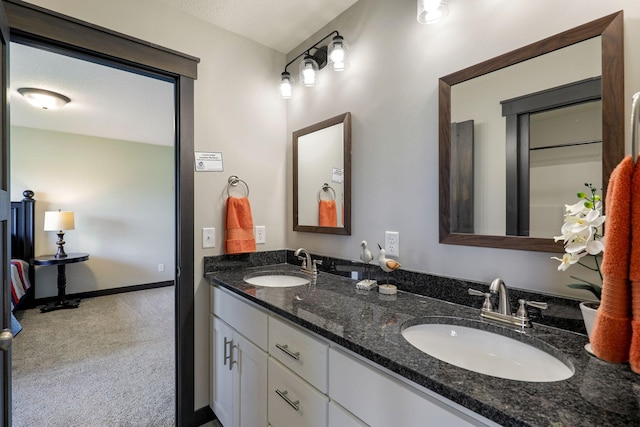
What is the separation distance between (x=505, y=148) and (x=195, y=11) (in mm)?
1812

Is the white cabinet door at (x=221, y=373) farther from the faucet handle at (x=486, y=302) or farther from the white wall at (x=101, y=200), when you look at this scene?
the white wall at (x=101, y=200)

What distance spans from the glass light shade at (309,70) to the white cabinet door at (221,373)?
150 cm

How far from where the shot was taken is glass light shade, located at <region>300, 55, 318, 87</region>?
1815 mm

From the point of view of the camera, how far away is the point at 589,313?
2.61 ft

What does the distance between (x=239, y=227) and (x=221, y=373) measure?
843 millimetres

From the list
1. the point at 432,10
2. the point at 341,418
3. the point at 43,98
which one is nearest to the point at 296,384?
the point at 341,418

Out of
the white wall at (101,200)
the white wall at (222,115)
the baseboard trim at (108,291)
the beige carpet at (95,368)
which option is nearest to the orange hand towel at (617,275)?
the white wall at (222,115)

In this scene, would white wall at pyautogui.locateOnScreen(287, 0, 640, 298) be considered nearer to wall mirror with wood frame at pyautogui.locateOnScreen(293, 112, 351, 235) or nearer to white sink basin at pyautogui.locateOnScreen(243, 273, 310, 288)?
wall mirror with wood frame at pyautogui.locateOnScreen(293, 112, 351, 235)

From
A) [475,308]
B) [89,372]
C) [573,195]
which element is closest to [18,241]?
[89,372]

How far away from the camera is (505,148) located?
1.10 m

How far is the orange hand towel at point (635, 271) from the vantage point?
604 millimetres

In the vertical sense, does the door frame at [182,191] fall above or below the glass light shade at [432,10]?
below

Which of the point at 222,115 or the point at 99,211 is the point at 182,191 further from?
the point at 99,211

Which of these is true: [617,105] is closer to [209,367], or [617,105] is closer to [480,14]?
[480,14]
